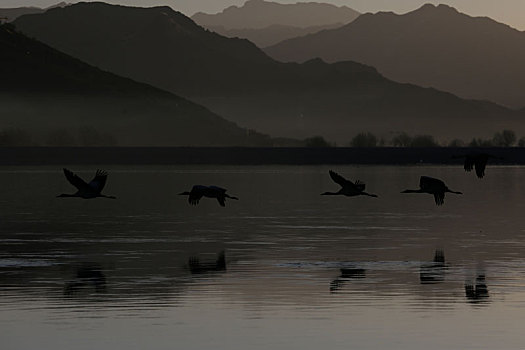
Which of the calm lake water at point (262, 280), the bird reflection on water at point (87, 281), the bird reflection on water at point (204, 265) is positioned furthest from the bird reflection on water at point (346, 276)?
the bird reflection on water at point (87, 281)

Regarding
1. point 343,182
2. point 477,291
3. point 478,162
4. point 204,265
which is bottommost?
point 477,291

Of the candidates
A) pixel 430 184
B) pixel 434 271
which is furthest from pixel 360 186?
pixel 434 271

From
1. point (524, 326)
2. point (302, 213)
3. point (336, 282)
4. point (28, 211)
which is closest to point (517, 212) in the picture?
point (302, 213)

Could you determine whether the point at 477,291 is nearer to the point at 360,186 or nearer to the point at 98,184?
the point at 360,186

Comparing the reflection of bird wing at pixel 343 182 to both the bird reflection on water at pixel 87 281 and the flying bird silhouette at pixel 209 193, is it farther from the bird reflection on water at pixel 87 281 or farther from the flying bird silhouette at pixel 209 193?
the bird reflection on water at pixel 87 281

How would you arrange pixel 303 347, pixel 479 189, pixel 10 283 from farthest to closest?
pixel 479 189, pixel 10 283, pixel 303 347

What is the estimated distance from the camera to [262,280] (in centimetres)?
3094

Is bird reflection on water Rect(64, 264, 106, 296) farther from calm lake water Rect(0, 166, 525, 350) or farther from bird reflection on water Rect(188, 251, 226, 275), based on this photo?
bird reflection on water Rect(188, 251, 226, 275)

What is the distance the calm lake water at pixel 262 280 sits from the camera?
76.7 ft

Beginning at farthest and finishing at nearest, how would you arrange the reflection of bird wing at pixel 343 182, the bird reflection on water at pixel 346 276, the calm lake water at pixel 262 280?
the reflection of bird wing at pixel 343 182 < the bird reflection on water at pixel 346 276 < the calm lake water at pixel 262 280

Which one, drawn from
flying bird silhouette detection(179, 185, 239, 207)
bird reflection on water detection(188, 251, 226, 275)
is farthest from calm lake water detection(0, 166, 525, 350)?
flying bird silhouette detection(179, 185, 239, 207)

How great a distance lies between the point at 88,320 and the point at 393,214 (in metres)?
34.3

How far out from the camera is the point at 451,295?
28.3m

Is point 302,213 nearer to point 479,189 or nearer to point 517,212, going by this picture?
point 517,212
